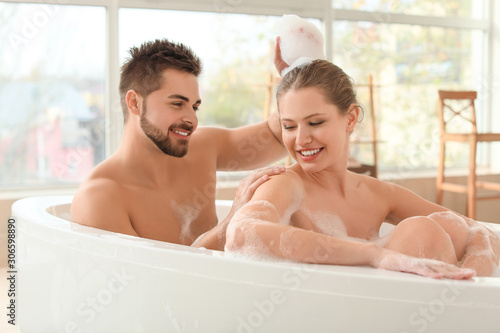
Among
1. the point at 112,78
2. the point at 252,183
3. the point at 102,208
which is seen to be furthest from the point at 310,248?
the point at 112,78

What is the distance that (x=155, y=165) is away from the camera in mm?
1781

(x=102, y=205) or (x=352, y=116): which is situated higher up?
(x=352, y=116)

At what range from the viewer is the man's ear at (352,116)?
149 cm

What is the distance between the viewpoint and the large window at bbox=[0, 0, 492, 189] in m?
3.15

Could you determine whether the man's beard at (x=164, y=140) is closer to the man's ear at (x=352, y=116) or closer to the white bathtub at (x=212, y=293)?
the white bathtub at (x=212, y=293)

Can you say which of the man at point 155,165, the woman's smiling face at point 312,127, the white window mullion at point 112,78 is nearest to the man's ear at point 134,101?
the man at point 155,165

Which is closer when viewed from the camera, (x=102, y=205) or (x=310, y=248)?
(x=310, y=248)

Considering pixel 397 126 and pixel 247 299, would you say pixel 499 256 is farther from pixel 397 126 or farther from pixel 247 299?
pixel 397 126

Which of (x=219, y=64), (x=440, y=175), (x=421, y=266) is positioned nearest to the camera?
(x=421, y=266)

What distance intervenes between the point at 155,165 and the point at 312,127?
0.59 metres

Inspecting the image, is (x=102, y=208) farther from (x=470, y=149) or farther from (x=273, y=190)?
(x=470, y=149)

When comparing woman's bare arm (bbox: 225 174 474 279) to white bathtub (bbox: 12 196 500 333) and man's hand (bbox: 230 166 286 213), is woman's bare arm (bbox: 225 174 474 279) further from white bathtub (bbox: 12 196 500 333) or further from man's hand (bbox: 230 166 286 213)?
man's hand (bbox: 230 166 286 213)

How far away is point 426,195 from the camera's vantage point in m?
4.15

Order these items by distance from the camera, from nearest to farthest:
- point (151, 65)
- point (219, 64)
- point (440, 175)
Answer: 1. point (151, 65)
2. point (219, 64)
3. point (440, 175)
